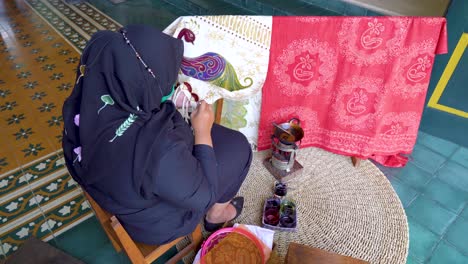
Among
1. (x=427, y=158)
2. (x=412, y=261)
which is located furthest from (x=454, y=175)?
(x=412, y=261)

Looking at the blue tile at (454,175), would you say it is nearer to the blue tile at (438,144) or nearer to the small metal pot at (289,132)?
the blue tile at (438,144)

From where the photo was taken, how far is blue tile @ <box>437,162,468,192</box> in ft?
5.23

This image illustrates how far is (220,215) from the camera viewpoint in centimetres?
132

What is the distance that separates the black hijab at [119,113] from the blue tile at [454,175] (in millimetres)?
1517

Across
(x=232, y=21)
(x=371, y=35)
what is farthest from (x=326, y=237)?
(x=232, y=21)

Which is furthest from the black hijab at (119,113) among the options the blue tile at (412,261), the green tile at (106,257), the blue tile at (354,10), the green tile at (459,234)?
the blue tile at (354,10)

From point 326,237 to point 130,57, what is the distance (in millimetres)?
1081

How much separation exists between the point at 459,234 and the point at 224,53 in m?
1.33

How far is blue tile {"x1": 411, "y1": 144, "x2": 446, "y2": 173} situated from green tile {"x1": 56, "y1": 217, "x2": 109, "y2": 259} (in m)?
1.66

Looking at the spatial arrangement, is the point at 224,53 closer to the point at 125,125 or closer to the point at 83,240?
the point at 125,125

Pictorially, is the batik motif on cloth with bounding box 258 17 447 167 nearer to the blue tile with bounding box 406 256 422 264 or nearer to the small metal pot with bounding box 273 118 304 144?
the small metal pot with bounding box 273 118 304 144

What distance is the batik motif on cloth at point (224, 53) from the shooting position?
4.04 ft

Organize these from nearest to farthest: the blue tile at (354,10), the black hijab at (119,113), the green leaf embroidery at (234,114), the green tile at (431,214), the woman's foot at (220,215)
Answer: the black hijab at (119,113) → the woman's foot at (220,215) → the green tile at (431,214) → the green leaf embroidery at (234,114) → the blue tile at (354,10)

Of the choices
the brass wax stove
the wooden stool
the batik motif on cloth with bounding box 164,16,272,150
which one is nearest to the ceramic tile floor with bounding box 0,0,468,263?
the wooden stool
